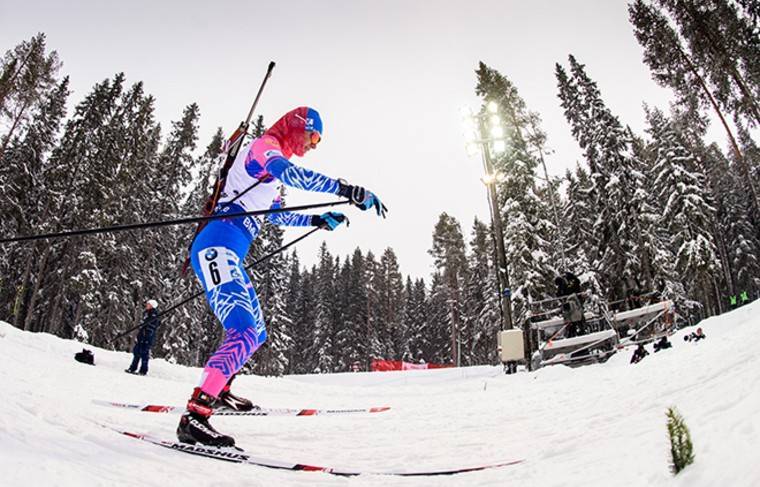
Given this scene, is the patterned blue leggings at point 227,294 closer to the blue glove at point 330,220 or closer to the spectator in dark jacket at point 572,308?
the blue glove at point 330,220

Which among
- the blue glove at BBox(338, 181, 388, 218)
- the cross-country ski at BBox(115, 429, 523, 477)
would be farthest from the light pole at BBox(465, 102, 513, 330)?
the cross-country ski at BBox(115, 429, 523, 477)

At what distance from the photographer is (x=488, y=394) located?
663cm

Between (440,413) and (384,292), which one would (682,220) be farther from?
(384,292)

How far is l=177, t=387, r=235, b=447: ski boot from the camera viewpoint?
2.95m

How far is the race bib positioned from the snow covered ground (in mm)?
1196

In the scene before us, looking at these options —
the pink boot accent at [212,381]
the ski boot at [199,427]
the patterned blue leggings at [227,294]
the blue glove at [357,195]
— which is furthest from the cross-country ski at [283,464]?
the blue glove at [357,195]

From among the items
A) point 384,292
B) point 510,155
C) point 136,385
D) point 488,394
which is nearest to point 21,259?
point 136,385

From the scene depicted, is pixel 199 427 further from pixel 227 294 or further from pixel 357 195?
pixel 357 195

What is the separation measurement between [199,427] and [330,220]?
7.60 ft

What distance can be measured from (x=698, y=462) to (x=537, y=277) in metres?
22.1

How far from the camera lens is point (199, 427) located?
2.97 metres

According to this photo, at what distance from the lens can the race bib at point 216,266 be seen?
11.5 feet

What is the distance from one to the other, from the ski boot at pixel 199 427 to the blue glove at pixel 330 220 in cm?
207

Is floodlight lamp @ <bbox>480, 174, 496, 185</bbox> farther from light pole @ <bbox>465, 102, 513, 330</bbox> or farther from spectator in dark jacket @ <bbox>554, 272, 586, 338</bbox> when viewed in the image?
spectator in dark jacket @ <bbox>554, 272, 586, 338</bbox>
